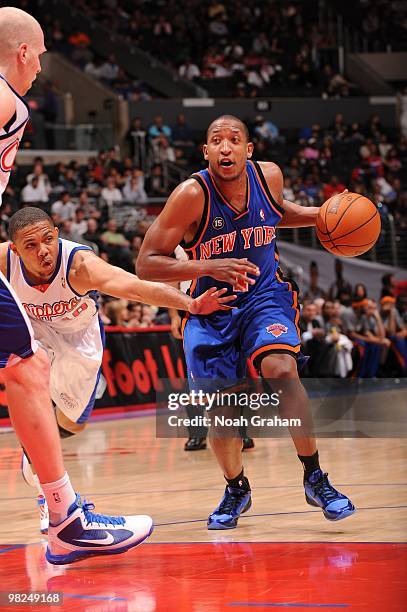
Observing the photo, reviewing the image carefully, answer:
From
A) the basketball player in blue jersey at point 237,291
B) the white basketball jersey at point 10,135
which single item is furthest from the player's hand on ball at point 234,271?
the white basketball jersey at point 10,135

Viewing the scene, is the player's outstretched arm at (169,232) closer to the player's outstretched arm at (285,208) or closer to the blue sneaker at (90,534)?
the player's outstretched arm at (285,208)

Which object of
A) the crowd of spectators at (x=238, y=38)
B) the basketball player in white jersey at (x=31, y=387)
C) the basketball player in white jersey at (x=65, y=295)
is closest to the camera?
the basketball player in white jersey at (x=31, y=387)

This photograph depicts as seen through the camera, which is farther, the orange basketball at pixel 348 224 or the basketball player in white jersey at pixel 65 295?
the orange basketball at pixel 348 224

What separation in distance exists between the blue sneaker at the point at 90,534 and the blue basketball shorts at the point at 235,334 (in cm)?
127

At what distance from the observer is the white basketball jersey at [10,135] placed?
381 centimetres

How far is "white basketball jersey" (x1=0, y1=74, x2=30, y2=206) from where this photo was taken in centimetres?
381

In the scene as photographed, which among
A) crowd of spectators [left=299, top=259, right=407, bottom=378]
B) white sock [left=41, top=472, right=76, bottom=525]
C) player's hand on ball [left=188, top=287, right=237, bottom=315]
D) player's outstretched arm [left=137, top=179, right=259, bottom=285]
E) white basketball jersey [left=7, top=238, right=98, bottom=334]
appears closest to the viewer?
white sock [left=41, top=472, right=76, bottom=525]

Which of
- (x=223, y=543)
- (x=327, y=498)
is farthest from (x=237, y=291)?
(x=223, y=543)

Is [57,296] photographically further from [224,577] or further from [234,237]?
[224,577]

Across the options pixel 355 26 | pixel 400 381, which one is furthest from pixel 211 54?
pixel 400 381

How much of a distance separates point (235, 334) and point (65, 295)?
1035 millimetres

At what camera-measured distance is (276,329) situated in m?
5.51

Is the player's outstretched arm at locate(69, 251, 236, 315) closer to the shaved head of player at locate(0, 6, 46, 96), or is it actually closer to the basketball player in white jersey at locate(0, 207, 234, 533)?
the basketball player in white jersey at locate(0, 207, 234, 533)

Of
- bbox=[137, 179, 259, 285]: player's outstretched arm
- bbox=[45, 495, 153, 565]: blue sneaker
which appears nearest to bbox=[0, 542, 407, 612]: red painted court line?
bbox=[45, 495, 153, 565]: blue sneaker
